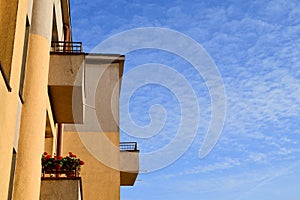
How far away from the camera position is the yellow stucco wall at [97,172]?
14883 mm

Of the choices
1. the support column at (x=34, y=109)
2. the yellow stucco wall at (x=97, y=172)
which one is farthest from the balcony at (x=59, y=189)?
the yellow stucco wall at (x=97, y=172)

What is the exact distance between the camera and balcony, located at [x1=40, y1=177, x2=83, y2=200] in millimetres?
9137

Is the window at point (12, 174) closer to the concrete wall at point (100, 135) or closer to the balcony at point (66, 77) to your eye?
the balcony at point (66, 77)

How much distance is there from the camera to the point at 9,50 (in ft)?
22.1

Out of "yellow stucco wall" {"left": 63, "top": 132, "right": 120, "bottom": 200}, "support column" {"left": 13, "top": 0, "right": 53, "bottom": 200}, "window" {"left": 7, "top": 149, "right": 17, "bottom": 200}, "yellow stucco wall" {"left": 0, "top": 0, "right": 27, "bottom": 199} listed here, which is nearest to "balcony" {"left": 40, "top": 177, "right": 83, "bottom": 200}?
"support column" {"left": 13, "top": 0, "right": 53, "bottom": 200}

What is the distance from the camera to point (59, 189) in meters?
9.20

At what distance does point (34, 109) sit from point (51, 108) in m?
3.41

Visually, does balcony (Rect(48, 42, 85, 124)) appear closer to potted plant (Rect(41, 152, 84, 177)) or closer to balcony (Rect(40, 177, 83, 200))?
potted plant (Rect(41, 152, 84, 177))

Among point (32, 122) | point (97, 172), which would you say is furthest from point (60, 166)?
point (97, 172)

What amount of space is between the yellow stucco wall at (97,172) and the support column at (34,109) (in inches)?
263

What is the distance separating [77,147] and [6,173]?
908 cm

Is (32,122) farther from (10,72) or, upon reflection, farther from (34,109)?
(10,72)

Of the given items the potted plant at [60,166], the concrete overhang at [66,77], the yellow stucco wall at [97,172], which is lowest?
the potted plant at [60,166]

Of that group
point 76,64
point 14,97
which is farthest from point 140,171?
point 14,97
